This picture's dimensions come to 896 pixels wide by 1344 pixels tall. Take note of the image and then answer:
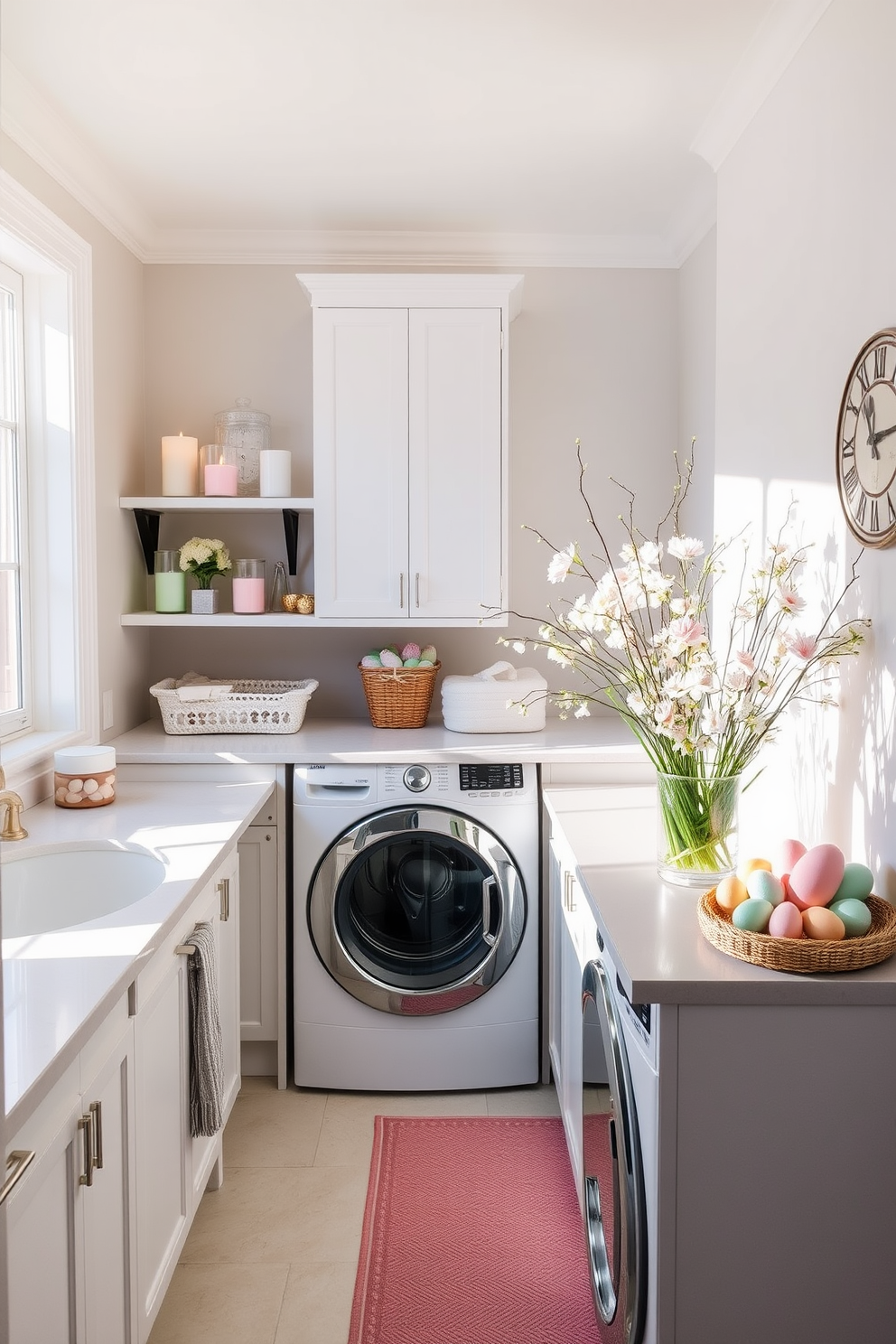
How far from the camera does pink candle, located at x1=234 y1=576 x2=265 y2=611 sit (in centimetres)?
333

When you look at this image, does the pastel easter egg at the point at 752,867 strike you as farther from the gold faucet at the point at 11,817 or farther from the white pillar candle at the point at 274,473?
the white pillar candle at the point at 274,473

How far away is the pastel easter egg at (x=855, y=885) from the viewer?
1.62 metres

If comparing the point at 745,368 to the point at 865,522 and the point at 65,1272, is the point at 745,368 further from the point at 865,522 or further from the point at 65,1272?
the point at 65,1272

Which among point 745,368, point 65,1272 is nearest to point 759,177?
point 745,368

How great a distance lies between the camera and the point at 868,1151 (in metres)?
1.45

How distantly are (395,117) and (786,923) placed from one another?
6.91 ft

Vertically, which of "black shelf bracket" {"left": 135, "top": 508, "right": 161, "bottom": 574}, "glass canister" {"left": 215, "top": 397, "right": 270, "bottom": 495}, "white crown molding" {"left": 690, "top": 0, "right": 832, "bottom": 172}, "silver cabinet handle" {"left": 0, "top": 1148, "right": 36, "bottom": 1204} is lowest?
"silver cabinet handle" {"left": 0, "top": 1148, "right": 36, "bottom": 1204}

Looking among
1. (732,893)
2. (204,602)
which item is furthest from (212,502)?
(732,893)

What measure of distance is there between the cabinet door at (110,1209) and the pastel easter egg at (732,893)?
99 centimetres

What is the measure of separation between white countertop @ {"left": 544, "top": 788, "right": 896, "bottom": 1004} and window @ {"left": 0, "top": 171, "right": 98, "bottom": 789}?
1439 millimetres

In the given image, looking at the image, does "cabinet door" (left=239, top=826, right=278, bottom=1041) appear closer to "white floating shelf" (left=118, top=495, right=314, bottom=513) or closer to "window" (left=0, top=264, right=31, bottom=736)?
"window" (left=0, top=264, right=31, bottom=736)

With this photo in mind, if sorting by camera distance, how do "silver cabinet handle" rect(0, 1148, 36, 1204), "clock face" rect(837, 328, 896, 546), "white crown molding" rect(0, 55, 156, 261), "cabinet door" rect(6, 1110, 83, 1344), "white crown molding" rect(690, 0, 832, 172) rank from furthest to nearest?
1. "white crown molding" rect(0, 55, 156, 261)
2. "white crown molding" rect(690, 0, 832, 172)
3. "clock face" rect(837, 328, 896, 546)
4. "cabinet door" rect(6, 1110, 83, 1344)
5. "silver cabinet handle" rect(0, 1148, 36, 1204)

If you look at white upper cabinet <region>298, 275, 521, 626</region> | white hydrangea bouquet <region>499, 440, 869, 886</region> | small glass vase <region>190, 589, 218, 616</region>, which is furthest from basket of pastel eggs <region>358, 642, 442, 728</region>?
white hydrangea bouquet <region>499, 440, 869, 886</region>

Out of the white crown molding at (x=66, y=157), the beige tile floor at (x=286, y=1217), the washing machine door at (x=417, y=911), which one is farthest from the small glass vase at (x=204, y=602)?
the beige tile floor at (x=286, y=1217)
